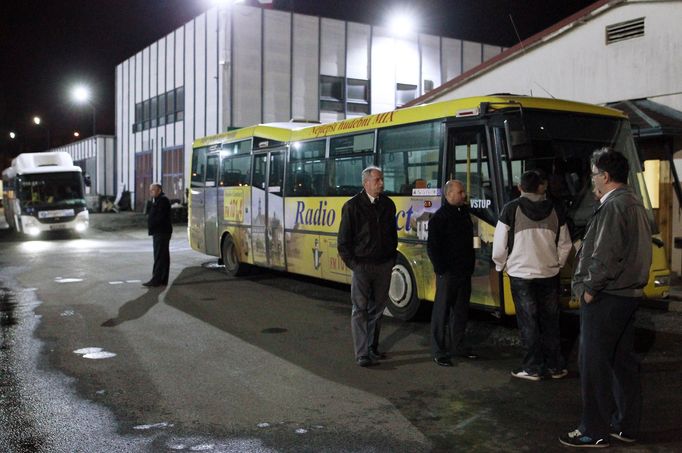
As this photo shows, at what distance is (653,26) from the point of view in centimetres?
1259

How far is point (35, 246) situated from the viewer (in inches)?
850

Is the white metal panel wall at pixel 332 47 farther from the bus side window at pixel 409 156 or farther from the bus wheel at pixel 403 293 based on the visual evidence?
the bus wheel at pixel 403 293

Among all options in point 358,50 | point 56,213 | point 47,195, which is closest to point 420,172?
point 56,213

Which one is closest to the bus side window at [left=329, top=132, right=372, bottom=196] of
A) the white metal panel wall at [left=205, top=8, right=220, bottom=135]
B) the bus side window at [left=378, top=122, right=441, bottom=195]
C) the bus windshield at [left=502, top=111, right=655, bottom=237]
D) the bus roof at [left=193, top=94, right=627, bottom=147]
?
the bus roof at [left=193, top=94, right=627, bottom=147]

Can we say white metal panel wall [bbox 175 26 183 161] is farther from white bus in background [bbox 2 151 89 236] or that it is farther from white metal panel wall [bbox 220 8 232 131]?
white bus in background [bbox 2 151 89 236]

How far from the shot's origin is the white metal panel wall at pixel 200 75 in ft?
109

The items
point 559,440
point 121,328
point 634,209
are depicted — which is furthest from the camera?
point 121,328

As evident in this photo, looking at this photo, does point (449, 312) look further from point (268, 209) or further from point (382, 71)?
point (382, 71)

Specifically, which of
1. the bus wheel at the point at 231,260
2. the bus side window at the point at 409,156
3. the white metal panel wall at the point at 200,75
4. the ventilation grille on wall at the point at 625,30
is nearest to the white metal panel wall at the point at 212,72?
the white metal panel wall at the point at 200,75

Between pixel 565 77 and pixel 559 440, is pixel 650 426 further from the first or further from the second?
pixel 565 77

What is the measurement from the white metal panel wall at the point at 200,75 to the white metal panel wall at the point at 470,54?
14807 mm

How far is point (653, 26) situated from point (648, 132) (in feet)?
9.92

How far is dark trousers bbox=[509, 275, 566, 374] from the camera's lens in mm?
6102

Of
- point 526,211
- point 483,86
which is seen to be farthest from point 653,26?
point 526,211
